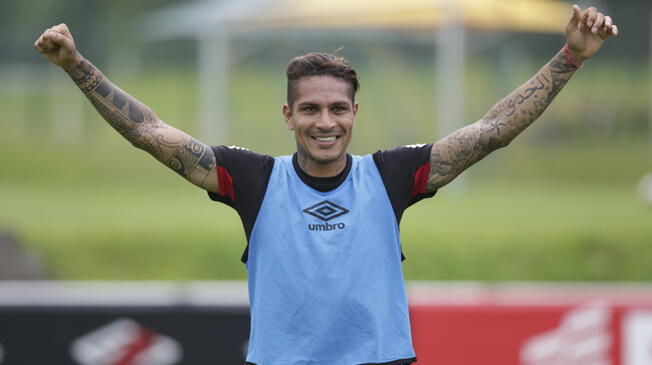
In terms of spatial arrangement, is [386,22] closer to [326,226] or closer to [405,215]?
[405,215]

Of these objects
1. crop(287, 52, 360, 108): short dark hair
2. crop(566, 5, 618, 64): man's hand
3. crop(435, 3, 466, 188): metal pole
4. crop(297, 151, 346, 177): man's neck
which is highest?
crop(435, 3, 466, 188): metal pole

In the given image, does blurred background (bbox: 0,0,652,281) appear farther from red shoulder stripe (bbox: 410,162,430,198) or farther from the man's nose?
the man's nose

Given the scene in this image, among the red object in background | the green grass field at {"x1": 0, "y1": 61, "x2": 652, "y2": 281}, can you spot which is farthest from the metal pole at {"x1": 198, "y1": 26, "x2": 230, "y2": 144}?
the red object in background

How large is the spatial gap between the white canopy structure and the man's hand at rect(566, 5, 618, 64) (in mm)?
9945

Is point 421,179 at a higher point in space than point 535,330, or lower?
higher

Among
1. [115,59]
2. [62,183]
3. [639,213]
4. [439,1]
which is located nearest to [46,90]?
[115,59]

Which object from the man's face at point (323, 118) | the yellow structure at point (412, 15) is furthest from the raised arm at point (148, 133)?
the yellow structure at point (412, 15)

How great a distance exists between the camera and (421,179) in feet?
13.6

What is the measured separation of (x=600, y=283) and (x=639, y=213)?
5.84ft

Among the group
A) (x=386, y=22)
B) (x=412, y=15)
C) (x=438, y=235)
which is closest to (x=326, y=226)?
(x=438, y=235)

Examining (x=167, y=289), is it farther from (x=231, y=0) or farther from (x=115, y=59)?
(x=115, y=59)

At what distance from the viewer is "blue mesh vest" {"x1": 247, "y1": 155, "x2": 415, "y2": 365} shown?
3.92 m

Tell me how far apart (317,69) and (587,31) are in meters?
1.02

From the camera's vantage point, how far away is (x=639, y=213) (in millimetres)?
12008
